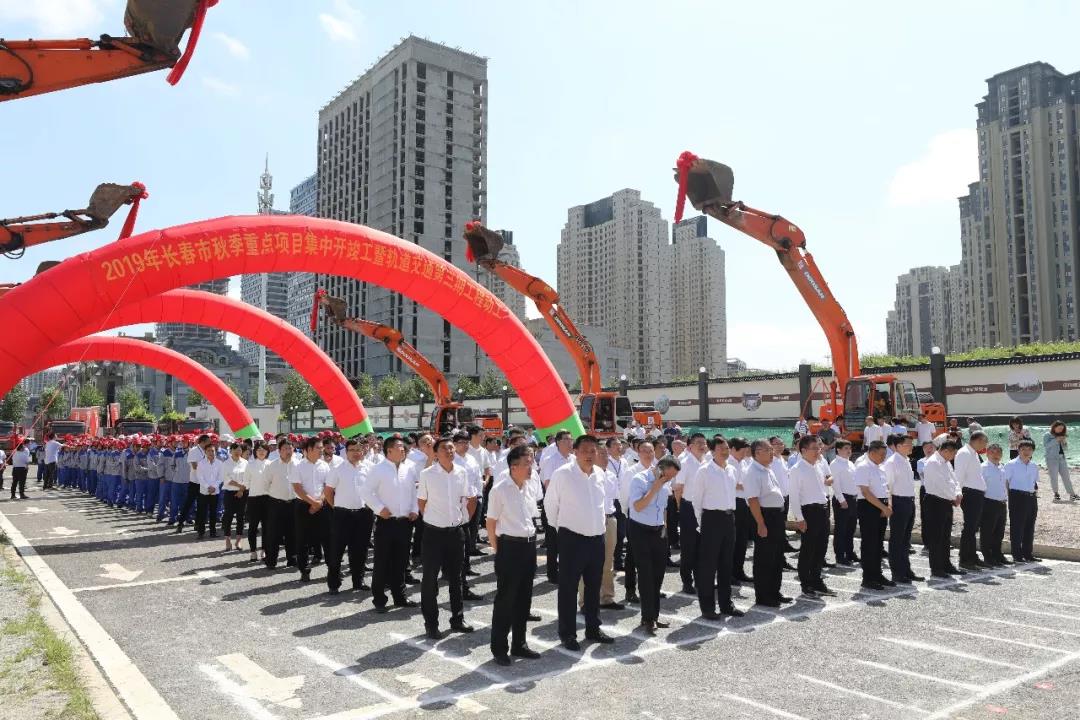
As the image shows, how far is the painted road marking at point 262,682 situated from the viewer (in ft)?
17.1

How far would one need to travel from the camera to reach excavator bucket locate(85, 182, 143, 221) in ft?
49.5

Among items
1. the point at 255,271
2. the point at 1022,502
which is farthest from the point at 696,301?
the point at 1022,502

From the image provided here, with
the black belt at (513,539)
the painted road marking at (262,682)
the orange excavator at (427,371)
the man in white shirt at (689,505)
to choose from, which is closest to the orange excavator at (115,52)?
the painted road marking at (262,682)

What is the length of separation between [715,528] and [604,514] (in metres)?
1.63

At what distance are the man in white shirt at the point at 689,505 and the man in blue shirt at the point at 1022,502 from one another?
5016 millimetres

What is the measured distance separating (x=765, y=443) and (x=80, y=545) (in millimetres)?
11371

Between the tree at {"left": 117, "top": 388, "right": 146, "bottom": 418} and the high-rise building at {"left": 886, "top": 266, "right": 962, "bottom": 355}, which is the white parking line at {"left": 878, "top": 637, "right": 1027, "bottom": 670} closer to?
the tree at {"left": 117, "top": 388, "right": 146, "bottom": 418}

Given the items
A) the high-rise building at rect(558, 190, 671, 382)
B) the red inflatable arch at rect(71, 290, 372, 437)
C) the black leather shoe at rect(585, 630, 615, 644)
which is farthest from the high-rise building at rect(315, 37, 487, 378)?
the black leather shoe at rect(585, 630, 615, 644)

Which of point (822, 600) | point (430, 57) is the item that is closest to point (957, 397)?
point (822, 600)

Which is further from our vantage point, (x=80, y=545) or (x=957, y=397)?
(x=957, y=397)

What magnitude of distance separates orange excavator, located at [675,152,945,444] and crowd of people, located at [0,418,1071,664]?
6.51 meters

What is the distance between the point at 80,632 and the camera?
21.9 ft

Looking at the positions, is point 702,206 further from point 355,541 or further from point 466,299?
point 355,541

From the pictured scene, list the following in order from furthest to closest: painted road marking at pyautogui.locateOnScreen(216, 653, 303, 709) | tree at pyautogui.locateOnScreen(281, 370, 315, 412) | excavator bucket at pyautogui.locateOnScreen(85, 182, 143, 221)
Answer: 1. tree at pyautogui.locateOnScreen(281, 370, 315, 412)
2. excavator bucket at pyautogui.locateOnScreen(85, 182, 143, 221)
3. painted road marking at pyautogui.locateOnScreen(216, 653, 303, 709)
